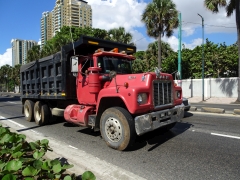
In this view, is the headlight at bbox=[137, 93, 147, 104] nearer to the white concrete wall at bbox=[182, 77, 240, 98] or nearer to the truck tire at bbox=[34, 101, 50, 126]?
the truck tire at bbox=[34, 101, 50, 126]

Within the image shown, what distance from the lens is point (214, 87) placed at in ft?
81.5

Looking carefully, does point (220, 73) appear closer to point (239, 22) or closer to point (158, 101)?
point (239, 22)

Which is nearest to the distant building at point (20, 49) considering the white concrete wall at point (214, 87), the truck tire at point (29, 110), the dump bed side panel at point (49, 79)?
the white concrete wall at point (214, 87)

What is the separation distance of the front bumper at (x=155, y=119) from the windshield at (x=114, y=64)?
6.40 feet

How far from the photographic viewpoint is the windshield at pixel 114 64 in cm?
620

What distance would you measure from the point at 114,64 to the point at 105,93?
1488 mm

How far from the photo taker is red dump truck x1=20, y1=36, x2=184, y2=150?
4.80 metres

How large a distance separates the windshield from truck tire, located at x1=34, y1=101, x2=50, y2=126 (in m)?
3.48

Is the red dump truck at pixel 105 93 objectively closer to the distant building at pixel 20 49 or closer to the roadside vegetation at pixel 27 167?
the roadside vegetation at pixel 27 167

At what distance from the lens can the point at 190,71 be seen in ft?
105

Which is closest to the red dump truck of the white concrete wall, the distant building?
A: the white concrete wall

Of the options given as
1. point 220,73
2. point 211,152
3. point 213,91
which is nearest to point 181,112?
point 211,152

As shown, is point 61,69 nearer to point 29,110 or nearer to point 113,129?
point 113,129

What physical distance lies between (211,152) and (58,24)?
872 centimetres
